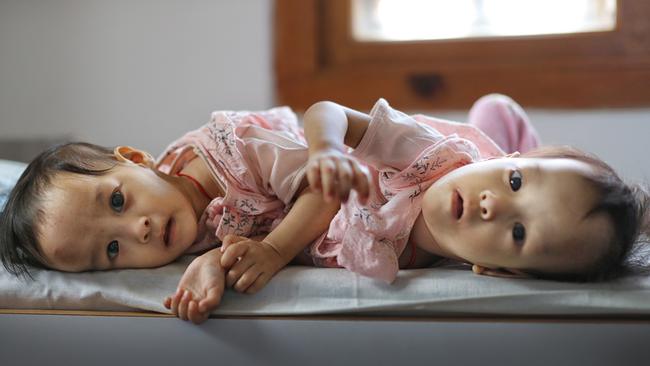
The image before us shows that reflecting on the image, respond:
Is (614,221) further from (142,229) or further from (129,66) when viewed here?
(129,66)

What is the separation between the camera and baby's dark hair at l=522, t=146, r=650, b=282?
76 cm

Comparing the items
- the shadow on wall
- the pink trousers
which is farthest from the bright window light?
the shadow on wall

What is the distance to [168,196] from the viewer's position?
3.11 feet

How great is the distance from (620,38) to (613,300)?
1207 mm

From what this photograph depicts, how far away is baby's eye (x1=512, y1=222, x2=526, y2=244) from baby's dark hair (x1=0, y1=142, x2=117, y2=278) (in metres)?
0.52

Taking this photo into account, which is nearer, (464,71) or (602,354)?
(602,354)

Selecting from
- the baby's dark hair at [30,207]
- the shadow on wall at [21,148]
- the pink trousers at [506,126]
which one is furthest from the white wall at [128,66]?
the baby's dark hair at [30,207]

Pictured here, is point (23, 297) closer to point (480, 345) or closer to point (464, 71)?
point (480, 345)

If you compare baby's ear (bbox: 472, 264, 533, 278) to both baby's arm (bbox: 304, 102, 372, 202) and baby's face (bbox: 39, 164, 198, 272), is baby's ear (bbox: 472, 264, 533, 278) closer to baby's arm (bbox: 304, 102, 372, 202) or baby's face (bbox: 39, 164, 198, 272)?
baby's arm (bbox: 304, 102, 372, 202)

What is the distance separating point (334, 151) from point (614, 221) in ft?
1.04

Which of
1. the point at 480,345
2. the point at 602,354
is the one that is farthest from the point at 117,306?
the point at 602,354

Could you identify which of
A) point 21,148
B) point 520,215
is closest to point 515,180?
point 520,215

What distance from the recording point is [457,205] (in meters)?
0.84

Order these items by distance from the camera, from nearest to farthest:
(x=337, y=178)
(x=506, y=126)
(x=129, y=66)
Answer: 1. (x=337, y=178)
2. (x=506, y=126)
3. (x=129, y=66)
